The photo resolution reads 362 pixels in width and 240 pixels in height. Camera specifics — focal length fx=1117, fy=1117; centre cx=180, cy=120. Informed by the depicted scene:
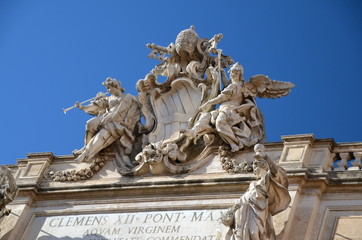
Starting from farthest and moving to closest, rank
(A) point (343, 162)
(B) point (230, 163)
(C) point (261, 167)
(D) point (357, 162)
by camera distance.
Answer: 1. (B) point (230, 163)
2. (A) point (343, 162)
3. (D) point (357, 162)
4. (C) point (261, 167)

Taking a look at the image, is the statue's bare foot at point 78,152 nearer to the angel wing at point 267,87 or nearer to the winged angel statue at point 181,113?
the winged angel statue at point 181,113

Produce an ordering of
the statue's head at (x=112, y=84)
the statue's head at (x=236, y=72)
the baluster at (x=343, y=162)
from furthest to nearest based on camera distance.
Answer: the statue's head at (x=112, y=84) < the statue's head at (x=236, y=72) < the baluster at (x=343, y=162)

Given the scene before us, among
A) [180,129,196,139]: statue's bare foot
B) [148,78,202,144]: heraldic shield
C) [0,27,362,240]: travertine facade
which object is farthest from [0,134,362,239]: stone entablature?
[148,78,202,144]: heraldic shield

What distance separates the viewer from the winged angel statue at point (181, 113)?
1762 centimetres

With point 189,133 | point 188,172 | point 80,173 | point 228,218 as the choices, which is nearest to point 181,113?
point 189,133

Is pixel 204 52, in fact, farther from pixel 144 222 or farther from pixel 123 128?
pixel 144 222

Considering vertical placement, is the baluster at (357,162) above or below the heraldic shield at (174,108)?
below

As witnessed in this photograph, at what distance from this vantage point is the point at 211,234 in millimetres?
16156

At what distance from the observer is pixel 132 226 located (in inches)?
666

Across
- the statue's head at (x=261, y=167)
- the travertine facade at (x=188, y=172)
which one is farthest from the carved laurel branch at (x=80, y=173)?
the statue's head at (x=261, y=167)

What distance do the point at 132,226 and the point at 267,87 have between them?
10.7 ft

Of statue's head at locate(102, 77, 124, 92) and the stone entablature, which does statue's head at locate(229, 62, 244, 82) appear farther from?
statue's head at locate(102, 77, 124, 92)

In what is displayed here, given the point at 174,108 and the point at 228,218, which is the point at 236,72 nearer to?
the point at 174,108

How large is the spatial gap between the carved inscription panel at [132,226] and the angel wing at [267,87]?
2525 mm
